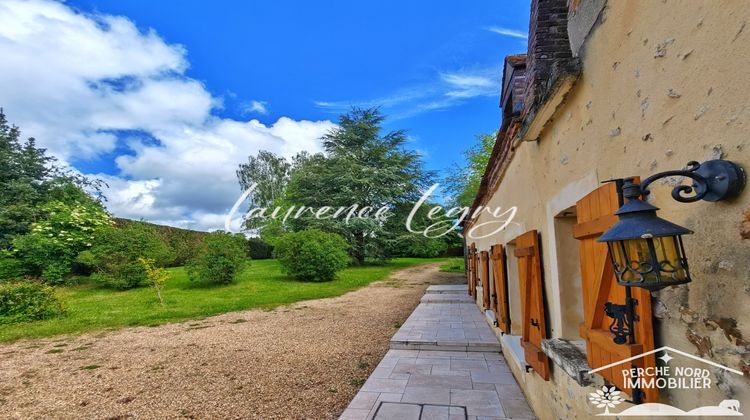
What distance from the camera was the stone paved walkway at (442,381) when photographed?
10.5 feet

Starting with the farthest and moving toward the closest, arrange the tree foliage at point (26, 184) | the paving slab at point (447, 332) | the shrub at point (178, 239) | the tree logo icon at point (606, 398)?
the shrub at point (178, 239), the tree foliage at point (26, 184), the paving slab at point (447, 332), the tree logo icon at point (606, 398)

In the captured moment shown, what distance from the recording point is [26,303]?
829cm

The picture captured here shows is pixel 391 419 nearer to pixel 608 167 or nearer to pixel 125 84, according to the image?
pixel 608 167

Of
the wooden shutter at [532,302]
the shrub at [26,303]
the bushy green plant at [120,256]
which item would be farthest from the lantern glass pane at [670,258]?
the bushy green plant at [120,256]

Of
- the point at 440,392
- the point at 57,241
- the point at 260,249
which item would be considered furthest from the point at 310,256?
the point at 260,249

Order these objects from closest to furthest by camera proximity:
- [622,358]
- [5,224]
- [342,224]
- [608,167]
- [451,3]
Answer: [622,358] → [608,167] → [451,3] → [5,224] → [342,224]

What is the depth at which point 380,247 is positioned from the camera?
69.9 ft

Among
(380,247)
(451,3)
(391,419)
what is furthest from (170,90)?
(380,247)

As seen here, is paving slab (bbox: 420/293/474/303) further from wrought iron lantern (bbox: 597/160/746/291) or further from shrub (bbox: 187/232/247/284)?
wrought iron lantern (bbox: 597/160/746/291)

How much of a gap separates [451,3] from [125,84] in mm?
9868

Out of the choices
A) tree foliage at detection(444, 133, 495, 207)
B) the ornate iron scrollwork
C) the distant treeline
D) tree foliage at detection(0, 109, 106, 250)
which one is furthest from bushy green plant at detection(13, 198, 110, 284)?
tree foliage at detection(444, 133, 495, 207)

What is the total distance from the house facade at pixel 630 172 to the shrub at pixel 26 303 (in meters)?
11.3

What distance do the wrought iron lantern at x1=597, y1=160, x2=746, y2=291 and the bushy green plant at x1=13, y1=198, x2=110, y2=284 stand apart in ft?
57.5

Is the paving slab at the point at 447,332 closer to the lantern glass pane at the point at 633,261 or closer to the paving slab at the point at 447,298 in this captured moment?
the paving slab at the point at 447,298
